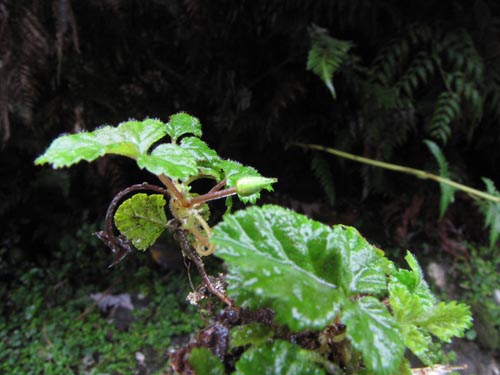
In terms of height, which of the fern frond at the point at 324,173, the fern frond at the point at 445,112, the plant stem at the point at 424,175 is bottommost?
the fern frond at the point at 324,173

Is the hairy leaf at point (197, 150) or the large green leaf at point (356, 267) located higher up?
the hairy leaf at point (197, 150)

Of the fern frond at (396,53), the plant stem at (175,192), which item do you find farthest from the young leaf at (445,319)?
the fern frond at (396,53)

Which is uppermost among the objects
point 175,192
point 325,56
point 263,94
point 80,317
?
point 175,192

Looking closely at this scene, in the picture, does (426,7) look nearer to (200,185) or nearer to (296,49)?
(296,49)

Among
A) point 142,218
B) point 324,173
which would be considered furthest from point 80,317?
point 142,218

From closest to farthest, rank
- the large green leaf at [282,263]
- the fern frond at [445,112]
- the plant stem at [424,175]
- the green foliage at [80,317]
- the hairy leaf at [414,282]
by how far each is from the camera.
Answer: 1. the large green leaf at [282,263]
2. the hairy leaf at [414,282]
3. the plant stem at [424,175]
4. the green foliage at [80,317]
5. the fern frond at [445,112]

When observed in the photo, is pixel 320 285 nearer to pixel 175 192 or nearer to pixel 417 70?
pixel 175 192

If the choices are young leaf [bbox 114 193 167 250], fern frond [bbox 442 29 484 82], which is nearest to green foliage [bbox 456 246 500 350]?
fern frond [bbox 442 29 484 82]

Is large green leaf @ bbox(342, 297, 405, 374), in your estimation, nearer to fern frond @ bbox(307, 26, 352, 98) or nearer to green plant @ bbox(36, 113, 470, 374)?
green plant @ bbox(36, 113, 470, 374)

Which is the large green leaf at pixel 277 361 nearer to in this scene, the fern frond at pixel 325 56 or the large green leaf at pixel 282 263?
the large green leaf at pixel 282 263
